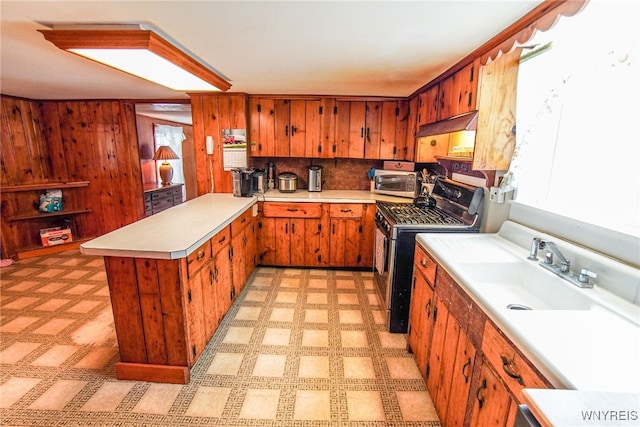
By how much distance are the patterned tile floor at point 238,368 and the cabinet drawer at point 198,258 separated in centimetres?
72

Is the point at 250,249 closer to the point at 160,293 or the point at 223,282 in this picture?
the point at 223,282

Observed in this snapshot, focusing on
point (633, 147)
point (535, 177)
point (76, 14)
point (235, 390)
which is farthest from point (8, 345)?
point (633, 147)

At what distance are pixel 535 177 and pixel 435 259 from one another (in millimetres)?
842

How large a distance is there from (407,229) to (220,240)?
1.46 metres

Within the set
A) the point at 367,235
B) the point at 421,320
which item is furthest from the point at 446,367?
the point at 367,235

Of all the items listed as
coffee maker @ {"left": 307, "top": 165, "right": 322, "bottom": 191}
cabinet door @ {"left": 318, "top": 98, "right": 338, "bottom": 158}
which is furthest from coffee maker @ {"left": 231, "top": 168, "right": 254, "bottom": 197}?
cabinet door @ {"left": 318, "top": 98, "right": 338, "bottom": 158}

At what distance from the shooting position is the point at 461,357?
1.31m

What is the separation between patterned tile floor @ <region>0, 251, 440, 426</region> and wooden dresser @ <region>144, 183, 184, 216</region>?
1.97 metres

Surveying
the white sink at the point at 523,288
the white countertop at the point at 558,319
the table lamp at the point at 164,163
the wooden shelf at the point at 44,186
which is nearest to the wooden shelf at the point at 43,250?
the wooden shelf at the point at 44,186

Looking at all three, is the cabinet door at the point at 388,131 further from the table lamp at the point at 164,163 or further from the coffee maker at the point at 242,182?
the table lamp at the point at 164,163

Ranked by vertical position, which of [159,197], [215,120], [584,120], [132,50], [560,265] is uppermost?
[132,50]

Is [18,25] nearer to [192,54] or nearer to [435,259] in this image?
[192,54]

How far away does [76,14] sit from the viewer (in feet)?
4.66

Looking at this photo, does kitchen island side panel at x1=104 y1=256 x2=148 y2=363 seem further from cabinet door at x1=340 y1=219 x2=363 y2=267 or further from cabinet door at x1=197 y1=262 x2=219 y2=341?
cabinet door at x1=340 y1=219 x2=363 y2=267
